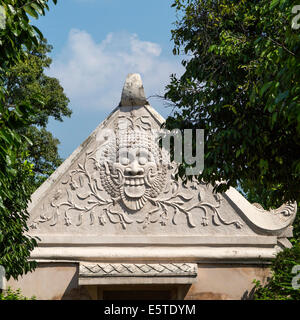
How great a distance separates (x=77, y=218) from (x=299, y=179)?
4.60 m

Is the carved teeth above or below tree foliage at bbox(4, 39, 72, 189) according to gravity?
below

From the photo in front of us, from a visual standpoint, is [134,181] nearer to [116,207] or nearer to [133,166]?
[133,166]

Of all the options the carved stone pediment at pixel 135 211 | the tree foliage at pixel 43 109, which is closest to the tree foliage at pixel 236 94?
the carved stone pediment at pixel 135 211

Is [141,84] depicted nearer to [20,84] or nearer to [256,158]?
[256,158]

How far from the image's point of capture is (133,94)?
33.3ft

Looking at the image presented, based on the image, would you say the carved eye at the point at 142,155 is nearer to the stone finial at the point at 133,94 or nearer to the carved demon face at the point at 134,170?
the carved demon face at the point at 134,170

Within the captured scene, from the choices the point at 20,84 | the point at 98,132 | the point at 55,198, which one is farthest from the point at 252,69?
the point at 20,84

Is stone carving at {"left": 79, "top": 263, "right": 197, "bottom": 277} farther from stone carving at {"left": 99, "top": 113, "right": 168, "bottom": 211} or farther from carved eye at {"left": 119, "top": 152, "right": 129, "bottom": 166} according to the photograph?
carved eye at {"left": 119, "top": 152, "right": 129, "bottom": 166}

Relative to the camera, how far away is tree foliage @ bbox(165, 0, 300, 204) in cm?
642

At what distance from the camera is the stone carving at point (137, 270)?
9.24 m

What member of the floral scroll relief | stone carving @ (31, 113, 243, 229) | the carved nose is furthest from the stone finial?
the floral scroll relief

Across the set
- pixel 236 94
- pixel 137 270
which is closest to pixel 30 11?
pixel 236 94

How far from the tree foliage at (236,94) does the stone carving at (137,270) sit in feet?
8.14
